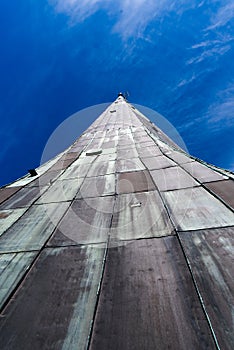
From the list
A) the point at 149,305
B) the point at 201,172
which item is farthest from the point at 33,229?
the point at 201,172

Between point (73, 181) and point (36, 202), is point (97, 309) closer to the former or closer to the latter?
point (36, 202)

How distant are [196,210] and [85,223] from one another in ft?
6.86

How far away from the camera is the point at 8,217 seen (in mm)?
5461

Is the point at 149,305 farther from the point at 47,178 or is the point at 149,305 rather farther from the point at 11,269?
the point at 47,178

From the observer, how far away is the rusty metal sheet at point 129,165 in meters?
7.80

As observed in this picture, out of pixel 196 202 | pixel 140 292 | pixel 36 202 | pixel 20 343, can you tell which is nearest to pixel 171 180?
pixel 196 202

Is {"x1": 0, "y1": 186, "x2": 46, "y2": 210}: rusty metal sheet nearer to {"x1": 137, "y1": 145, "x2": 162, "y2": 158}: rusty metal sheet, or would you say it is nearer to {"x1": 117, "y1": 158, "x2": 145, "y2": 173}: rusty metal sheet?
{"x1": 117, "y1": 158, "x2": 145, "y2": 173}: rusty metal sheet

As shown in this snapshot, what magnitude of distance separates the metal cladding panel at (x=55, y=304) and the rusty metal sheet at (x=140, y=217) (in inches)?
23.4

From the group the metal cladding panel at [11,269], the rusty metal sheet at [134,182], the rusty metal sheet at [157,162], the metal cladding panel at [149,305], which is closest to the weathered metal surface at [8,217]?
the metal cladding panel at [11,269]

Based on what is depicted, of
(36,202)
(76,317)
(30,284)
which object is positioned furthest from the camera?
(36,202)

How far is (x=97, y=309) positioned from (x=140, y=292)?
0.51 meters

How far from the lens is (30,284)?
3143 mm

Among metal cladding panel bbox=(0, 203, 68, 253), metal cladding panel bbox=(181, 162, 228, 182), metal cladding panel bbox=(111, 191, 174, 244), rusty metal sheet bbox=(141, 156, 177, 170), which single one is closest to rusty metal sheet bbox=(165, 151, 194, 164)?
rusty metal sheet bbox=(141, 156, 177, 170)

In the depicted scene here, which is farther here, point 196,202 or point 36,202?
point 36,202
